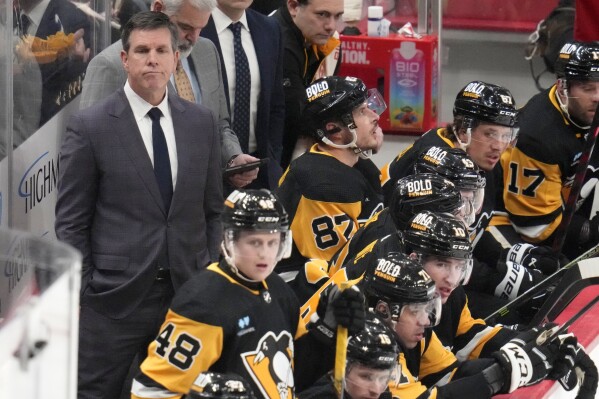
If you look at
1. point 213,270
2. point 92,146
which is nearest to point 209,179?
point 92,146

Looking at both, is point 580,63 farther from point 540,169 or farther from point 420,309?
point 420,309

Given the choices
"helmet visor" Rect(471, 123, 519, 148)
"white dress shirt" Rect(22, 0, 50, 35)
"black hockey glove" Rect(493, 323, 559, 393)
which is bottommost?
"black hockey glove" Rect(493, 323, 559, 393)

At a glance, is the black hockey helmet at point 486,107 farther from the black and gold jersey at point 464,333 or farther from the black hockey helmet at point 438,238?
the black hockey helmet at point 438,238

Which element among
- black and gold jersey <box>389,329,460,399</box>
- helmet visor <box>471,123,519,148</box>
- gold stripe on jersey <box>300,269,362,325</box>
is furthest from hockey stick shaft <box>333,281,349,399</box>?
helmet visor <box>471,123,519,148</box>

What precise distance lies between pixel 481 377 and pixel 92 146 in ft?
3.97

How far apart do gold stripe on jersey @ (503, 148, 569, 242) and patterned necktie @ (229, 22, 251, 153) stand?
101 centimetres

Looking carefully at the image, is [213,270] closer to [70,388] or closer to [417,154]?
[70,388]

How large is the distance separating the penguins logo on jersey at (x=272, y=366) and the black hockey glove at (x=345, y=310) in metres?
0.12

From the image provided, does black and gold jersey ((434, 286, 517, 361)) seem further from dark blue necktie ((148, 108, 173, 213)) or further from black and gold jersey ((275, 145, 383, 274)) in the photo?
dark blue necktie ((148, 108, 173, 213))

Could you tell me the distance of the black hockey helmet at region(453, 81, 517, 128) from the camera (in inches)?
180

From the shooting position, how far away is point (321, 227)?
4.25m

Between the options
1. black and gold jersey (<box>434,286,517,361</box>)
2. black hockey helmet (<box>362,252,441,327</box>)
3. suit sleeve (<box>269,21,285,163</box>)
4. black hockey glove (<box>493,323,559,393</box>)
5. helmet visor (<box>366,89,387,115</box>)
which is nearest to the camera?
black hockey helmet (<box>362,252,441,327</box>)

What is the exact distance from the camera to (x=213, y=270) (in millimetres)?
3002

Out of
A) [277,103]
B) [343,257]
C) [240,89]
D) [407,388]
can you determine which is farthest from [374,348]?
[277,103]
